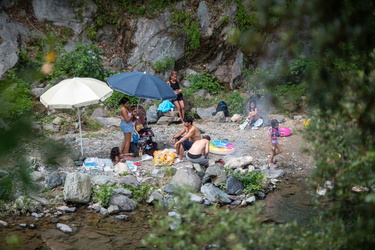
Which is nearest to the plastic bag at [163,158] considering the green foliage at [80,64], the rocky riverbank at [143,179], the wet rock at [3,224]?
the rocky riverbank at [143,179]

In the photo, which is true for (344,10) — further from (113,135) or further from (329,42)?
(113,135)

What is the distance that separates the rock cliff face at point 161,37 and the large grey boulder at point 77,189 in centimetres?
792

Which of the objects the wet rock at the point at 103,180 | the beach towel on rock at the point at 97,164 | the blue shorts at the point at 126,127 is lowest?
the beach towel on rock at the point at 97,164

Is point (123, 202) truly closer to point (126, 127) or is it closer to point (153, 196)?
point (153, 196)

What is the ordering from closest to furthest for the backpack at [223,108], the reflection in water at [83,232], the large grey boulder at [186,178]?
the reflection in water at [83,232] → the large grey boulder at [186,178] → the backpack at [223,108]

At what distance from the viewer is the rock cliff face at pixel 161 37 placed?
48.3 ft

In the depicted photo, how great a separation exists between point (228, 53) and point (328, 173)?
12.3m

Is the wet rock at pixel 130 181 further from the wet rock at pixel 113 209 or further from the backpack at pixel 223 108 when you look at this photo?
the backpack at pixel 223 108

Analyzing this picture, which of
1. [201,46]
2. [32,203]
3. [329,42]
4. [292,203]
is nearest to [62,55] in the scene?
[201,46]

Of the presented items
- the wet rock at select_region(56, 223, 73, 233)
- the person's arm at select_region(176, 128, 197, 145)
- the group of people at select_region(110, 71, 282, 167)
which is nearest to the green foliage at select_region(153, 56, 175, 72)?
the group of people at select_region(110, 71, 282, 167)

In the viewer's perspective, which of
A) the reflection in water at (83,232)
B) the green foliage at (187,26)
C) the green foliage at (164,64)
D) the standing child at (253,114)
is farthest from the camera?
the green foliage at (187,26)

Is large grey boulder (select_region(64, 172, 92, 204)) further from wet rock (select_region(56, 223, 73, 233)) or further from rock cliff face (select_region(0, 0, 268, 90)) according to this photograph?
rock cliff face (select_region(0, 0, 268, 90))

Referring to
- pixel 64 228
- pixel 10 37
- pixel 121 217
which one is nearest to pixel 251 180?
pixel 121 217

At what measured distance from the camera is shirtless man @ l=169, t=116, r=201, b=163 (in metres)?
8.35
